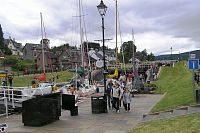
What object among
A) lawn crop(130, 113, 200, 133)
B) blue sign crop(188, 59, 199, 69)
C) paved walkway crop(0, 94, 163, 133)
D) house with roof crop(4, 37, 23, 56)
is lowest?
paved walkway crop(0, 94, 163, 133)

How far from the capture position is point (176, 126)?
40.2 ft

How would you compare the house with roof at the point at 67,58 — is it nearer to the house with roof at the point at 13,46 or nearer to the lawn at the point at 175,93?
the house with roof at the point at 13,46

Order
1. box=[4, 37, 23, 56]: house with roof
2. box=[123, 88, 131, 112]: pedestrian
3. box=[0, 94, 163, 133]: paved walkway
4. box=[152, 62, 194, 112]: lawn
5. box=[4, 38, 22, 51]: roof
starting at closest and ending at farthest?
1. box=[0, 94, 163, 133]: paved walkway
2. box=[152, 62, 194, 112]: lawn
3. box=[123, 88, 131, 112]: pedestrian
4. box=[4, 37, 23, 56]: house with roof
5. box=[4, 38, 22, 51]: roof

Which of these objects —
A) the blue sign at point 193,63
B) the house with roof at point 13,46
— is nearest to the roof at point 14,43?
the house with roof at point 13,46

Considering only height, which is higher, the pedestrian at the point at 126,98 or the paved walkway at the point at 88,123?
the pedestrian at the point at 126,98

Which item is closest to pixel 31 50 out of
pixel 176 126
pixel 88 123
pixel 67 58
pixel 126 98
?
pixel 67 58

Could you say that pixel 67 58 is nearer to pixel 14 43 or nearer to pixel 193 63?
pixel 14 43

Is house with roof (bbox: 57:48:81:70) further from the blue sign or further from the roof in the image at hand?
the blue sign

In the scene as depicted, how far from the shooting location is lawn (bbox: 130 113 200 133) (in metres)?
11.5

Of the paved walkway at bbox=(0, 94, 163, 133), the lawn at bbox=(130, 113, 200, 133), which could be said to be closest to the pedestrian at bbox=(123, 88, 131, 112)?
the paved walkway at bbox=(0, 94, 163, 133)

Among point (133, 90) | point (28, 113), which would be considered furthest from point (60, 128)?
point (133, 90)

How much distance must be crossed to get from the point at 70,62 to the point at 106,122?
4676 inches

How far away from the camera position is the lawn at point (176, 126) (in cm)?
1145

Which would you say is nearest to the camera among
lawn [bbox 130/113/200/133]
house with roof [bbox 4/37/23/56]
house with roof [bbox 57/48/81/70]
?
lawn [bbox 130/113/200/133]
